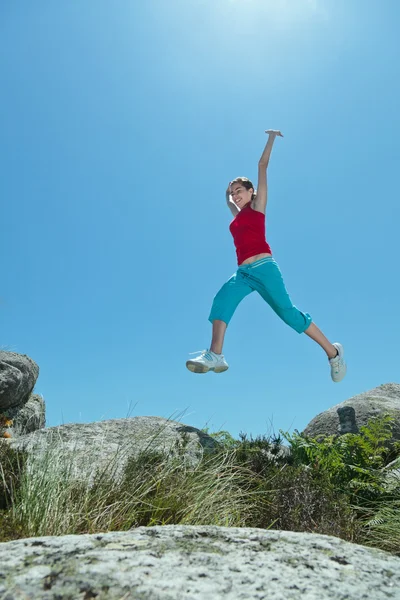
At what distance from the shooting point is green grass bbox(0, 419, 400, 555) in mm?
3270

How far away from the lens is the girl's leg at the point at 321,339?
24.3 feet

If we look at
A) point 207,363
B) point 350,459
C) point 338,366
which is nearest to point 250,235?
point 207,363

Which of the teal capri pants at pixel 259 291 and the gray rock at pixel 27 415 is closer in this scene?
the teal capri pants at pixel 259 291

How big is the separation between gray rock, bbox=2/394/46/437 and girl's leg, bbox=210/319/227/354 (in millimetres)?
3429

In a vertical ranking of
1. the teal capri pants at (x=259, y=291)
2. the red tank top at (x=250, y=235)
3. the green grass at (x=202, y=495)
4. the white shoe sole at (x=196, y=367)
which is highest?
the red tank top at (x=250, y=235)

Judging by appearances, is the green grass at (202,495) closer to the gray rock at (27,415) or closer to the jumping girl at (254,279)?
the jumping girl at (254,279)

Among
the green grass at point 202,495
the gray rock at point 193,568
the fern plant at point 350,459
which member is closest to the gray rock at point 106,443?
the green grass at point 202,495

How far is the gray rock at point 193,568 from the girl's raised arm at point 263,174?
223 inches

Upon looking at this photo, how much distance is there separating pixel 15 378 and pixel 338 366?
17.4ft

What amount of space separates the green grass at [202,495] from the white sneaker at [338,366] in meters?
2.38

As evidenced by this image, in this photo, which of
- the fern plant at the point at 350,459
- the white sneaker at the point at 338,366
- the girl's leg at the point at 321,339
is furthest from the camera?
the white sneaker at the point at 338,366

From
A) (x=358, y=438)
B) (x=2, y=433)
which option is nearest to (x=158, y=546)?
(x=358, y=438)

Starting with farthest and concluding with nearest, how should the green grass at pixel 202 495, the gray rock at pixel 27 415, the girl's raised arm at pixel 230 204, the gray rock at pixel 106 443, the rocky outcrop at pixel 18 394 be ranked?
the rocky outcrop at pixel 18 394 < the gray rock at pixel 27 415 < the girl's raised arm at pixel 230 204 < the gray rock at pixel 106 443 < the green grass at pixel 202 495

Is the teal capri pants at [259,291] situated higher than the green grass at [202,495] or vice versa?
the teal capri pants at [259,291]
